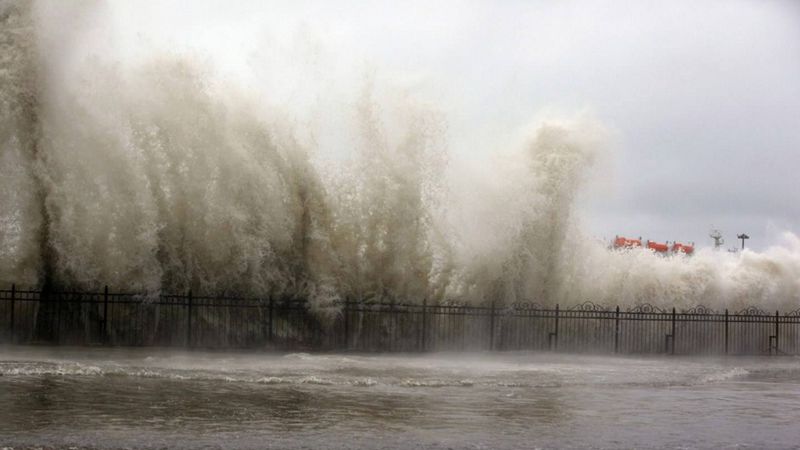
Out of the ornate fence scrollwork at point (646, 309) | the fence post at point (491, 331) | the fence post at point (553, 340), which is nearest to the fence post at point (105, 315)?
the fence post at point (491, 331)

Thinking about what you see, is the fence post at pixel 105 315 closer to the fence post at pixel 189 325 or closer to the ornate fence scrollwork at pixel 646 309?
the fence post at pixel 189 325

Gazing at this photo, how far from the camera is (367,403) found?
13.1m

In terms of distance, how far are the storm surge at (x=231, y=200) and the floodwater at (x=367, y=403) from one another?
129 inches

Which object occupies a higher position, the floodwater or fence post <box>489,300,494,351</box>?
fence post <box>489,300,494,351</box>

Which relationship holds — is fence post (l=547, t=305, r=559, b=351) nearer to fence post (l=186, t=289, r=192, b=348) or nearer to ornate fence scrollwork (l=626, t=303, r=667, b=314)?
ornate fence scrollwork (l=626, t=303, r=667, b=314)

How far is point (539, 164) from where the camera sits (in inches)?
1100

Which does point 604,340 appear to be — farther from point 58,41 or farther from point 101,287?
point 58,41

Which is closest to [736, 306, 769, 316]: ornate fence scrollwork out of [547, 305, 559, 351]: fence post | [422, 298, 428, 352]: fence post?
[547, 305, 559, 351]: fence post

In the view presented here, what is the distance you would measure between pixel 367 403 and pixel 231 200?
35.3 ft

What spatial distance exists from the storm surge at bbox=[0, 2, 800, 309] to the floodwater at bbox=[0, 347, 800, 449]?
3288 mm

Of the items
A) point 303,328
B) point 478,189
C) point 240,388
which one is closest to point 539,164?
point 478,189

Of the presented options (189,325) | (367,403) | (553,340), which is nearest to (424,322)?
(553,340)

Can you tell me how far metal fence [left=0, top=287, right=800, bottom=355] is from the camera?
20.3 metres

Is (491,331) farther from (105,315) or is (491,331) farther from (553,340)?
(105,315)
